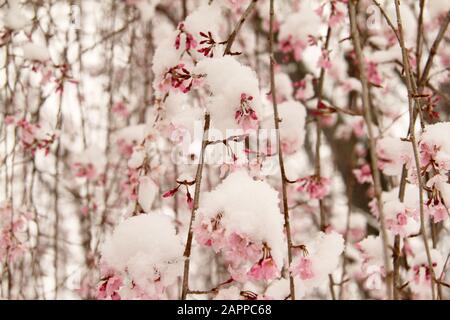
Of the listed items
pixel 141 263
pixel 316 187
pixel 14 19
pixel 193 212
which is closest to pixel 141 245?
pixel 141 263

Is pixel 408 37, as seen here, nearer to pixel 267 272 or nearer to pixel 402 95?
pixel 402 95

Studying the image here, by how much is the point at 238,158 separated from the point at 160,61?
0.35 metres

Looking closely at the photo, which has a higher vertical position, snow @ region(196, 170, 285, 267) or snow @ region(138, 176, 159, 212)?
snow @ region(138, 176, 159, 212)

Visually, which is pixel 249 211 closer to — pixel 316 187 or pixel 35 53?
pixel 316 187

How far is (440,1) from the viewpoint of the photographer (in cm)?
240

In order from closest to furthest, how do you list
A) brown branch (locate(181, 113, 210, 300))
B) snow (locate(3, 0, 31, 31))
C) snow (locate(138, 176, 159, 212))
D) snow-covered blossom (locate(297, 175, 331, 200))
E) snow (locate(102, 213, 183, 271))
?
brown branch (locate(181, 113, 210, 300)) < snow (locate(102, 213, 183, 271)) < snow (locate(138, 176, 159, 212)) < snow-covered blossom (locate(297, 175, 331, 200)) < snow (locate(3, 0, 31, 31))

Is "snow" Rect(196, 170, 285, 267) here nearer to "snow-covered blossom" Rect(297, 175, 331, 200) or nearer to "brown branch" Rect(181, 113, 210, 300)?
"brown branch" Rect(181, 113, 210, 300)

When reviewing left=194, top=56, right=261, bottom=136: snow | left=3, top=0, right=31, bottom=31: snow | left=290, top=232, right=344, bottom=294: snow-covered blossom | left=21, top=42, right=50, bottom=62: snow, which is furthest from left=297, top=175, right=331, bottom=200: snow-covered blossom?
left=3, top=0, right=31, bottom=31: snow

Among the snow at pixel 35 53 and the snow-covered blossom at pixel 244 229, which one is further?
the snow at pixel 35 53

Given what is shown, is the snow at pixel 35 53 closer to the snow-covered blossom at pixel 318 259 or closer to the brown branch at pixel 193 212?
the brown branch at pixel 193 212

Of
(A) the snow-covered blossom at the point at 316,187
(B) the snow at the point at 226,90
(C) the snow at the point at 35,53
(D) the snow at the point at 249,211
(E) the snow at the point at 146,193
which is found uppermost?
(C) the snow at the point at 35,53

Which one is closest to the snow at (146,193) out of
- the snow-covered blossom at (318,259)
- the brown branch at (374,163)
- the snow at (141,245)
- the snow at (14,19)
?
the snow at (141,245)
